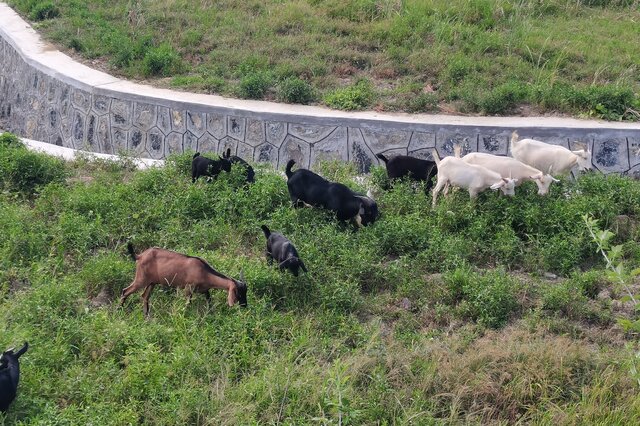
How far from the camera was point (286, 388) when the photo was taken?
6.00m

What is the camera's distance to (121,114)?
44.3 ft

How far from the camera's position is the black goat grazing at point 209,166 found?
9602mm

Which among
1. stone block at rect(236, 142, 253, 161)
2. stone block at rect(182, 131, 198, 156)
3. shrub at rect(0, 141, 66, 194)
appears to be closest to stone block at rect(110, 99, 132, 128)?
stone block at rect(182, 131, 198, 156)

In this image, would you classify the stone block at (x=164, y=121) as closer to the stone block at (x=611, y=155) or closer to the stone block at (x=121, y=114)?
the stone block at (x=121, y=114)

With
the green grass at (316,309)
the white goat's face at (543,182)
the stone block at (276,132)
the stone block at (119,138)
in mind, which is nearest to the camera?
the green grass at (316,309)

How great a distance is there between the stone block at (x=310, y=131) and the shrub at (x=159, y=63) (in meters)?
3.16

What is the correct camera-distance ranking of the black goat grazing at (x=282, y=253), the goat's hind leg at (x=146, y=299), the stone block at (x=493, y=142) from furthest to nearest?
the stone block at (x=493, y=142)
the black goat grazing at (x=282, y=253)
the goat's hind leg at (x=146, y=299)

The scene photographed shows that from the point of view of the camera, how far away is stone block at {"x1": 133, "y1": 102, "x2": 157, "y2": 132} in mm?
13180

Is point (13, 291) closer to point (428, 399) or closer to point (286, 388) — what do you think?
point (286, 388)

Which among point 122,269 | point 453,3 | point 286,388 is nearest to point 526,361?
point 286,388

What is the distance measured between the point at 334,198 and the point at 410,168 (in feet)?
5.01

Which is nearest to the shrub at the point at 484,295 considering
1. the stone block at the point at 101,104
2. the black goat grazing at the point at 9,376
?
the black goat grazing at the point at 9,376

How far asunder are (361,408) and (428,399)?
0.54 m

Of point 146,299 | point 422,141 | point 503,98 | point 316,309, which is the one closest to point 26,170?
point 146,299
